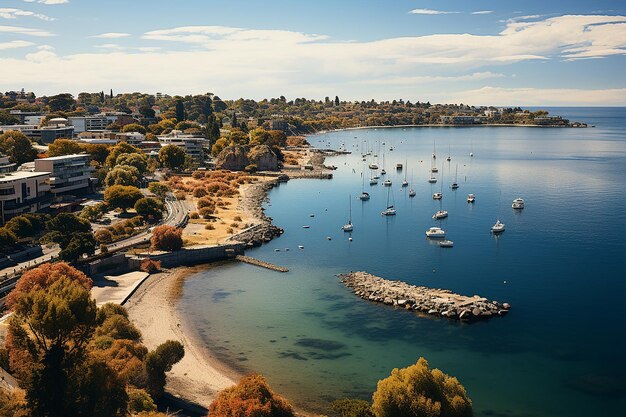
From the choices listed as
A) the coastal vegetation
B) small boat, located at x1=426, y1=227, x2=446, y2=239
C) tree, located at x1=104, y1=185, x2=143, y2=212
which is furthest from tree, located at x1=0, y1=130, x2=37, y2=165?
the coastal vegetation

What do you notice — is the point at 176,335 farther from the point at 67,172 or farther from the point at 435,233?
the point at 67,172

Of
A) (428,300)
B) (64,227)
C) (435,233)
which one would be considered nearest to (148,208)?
(64,227)

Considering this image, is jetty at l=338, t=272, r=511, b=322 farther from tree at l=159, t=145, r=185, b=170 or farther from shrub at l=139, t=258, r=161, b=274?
tree at l=159, t=145, r=185, b=170

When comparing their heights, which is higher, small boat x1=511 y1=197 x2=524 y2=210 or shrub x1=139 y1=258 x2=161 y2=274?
small boat x1=511 y1=197 x2=524 y2=210

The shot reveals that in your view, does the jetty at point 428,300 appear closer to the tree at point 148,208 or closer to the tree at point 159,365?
the tree at point 159,365

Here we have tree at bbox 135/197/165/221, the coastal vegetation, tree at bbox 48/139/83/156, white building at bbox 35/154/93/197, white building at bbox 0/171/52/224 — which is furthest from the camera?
tree at bbox 48/139/83/156
